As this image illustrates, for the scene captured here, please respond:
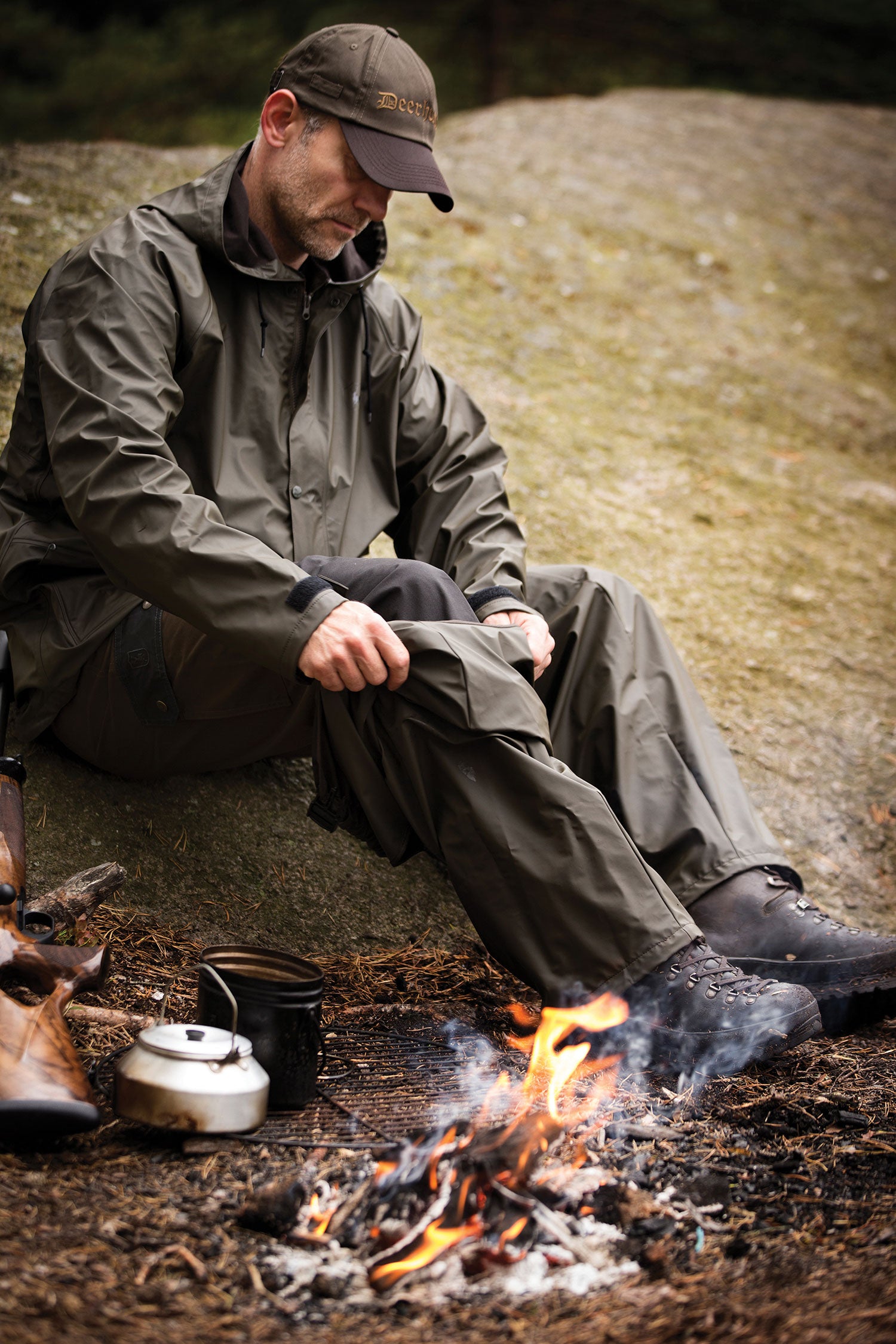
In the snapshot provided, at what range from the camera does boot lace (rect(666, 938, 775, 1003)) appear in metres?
2.33

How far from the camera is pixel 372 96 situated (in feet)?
8.73

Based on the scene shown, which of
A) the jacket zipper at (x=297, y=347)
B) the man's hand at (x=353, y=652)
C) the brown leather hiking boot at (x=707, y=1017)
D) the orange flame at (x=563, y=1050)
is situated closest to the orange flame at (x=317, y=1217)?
the orange flame at (x=563, y=1050)

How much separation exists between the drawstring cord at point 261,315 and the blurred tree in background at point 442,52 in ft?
29.2

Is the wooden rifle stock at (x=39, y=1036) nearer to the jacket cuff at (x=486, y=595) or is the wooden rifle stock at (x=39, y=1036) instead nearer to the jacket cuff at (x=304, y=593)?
the jacket cuff at (x=304, y=593)

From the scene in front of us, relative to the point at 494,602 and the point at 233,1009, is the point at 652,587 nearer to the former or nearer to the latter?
the point at 494,602

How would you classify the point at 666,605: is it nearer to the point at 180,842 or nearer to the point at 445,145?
the point at 180,842

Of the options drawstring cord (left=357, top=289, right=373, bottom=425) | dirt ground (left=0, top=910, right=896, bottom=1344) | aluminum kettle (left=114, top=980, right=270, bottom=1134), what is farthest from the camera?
drawstring cord (left=357, top=289, right=373, bottom=425)

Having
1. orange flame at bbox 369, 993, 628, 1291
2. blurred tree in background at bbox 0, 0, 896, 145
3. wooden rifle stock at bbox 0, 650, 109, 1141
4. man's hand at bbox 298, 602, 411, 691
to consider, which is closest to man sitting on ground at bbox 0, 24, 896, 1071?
man's hand at bbox 298, 602, 411, 691

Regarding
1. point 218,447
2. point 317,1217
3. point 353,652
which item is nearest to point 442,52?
point 218,447

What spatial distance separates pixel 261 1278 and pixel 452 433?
7.98ft

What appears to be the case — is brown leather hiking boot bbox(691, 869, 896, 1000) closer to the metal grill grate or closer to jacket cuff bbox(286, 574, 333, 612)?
the metal grill grate

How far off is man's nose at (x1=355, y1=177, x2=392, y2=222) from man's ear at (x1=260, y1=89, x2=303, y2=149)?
0.76 ft

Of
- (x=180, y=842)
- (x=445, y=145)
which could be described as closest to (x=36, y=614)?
(x=180, y=842)

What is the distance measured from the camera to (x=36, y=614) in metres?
2.80
